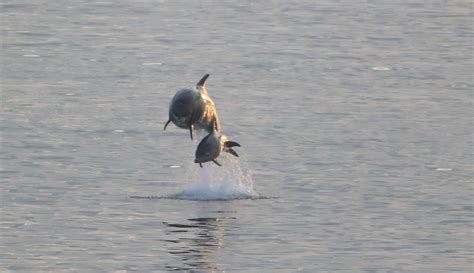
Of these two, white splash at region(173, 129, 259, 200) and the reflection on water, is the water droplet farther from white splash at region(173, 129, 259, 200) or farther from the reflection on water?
the reflection on water

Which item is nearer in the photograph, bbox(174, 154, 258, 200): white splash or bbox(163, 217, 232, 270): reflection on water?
bbox(163, 217, 232, 270): reflection on water

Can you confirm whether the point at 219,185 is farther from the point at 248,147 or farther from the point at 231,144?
the point at 248,147

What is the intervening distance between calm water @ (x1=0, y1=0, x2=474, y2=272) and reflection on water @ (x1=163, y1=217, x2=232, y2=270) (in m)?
0.08

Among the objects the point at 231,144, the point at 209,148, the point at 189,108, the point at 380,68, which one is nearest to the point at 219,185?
the point at 231,144

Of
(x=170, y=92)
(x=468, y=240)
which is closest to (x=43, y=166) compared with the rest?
(x=468, y=240)

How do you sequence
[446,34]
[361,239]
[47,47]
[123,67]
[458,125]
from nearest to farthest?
[361,239]
[458,125]
[123,67]
[47,47]
[446,34]

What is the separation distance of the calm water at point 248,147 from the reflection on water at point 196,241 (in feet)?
0.25

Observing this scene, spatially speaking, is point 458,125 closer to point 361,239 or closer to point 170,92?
point 170,92

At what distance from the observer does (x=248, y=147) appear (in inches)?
2144

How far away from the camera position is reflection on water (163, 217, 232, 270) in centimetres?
3639

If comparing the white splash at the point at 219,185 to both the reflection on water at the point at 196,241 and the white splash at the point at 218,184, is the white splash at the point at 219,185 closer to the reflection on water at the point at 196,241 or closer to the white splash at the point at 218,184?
the white splash at the point at 218,184

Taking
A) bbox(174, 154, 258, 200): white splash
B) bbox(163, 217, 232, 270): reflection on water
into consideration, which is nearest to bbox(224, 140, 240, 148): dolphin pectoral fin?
bbox(163, 217, 232, 270): reflection on water

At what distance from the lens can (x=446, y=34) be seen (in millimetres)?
91875

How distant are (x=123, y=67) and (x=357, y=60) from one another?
10.9 meters
